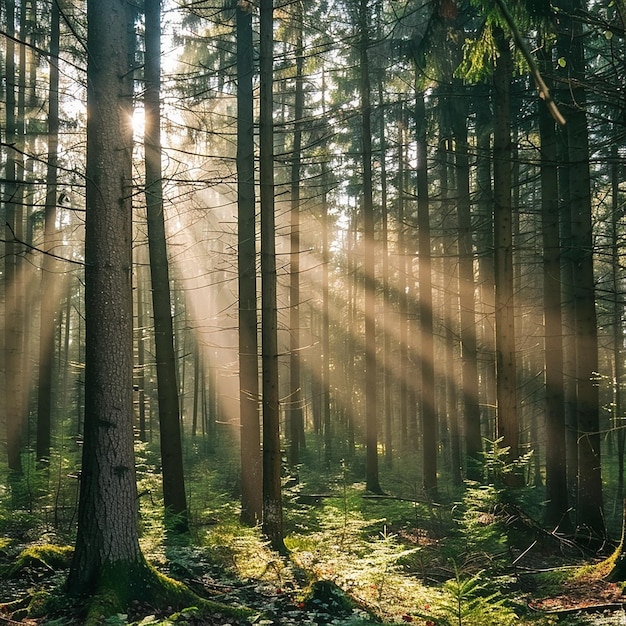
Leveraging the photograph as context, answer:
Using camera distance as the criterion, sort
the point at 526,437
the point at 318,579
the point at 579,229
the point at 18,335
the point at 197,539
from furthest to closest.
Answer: the point at 526,437
the point at 18,335
the point at 579,229
the point at 197,539
the point at 318,579

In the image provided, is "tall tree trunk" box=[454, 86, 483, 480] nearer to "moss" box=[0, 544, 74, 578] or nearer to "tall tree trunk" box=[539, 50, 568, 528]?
"tall tree trunk" box=[539, 50, 568, 528]

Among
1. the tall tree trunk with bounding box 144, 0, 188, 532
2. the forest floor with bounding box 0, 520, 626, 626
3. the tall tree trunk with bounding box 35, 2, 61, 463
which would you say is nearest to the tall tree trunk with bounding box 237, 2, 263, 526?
the tall tree trunk with bounding box 144, 0, 188, 532

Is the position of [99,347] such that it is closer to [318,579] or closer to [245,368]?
[318,579]

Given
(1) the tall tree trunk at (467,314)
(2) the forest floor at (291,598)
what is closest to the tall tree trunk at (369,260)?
(1) the tall tree trunk at (467,314)

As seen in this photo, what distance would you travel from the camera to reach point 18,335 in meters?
15.4

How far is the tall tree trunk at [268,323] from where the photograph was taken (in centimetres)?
793

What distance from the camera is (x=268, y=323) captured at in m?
8.20

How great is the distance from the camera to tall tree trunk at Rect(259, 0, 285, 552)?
793cm

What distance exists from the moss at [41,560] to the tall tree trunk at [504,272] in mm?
6858

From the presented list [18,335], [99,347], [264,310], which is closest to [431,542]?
[264,310]

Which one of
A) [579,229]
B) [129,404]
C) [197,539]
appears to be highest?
[579,229]

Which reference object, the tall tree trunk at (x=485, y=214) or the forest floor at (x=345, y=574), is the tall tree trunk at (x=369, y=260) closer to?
the tall tree trunk at (x=485, y=214)

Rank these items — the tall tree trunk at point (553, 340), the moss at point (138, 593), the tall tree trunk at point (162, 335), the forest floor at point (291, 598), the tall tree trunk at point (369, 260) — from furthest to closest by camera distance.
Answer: the tall tree trunk at point (369, 260) < the tall tree trunk at point (553, 340) < the tall tree trunk at point (162, 335) < the forest floor at point (291, 598) < the moss at point (138, 593)

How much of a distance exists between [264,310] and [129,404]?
3071mm
